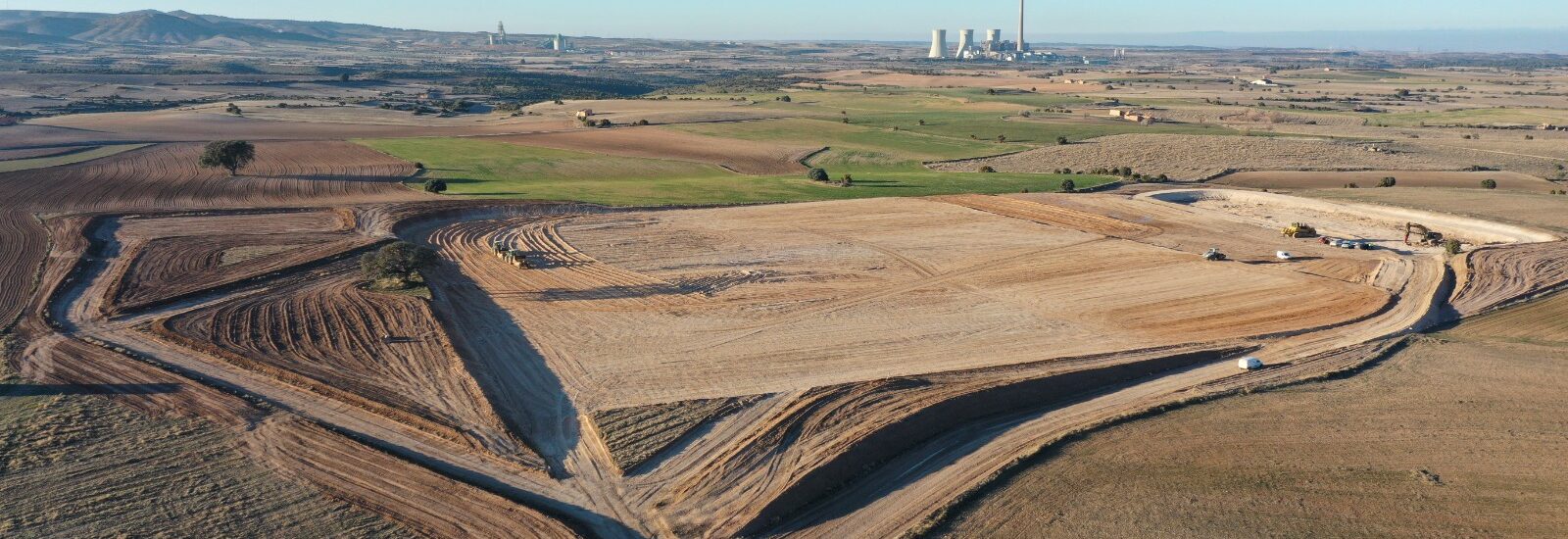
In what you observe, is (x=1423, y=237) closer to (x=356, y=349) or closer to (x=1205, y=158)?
(x=1205, y=158)

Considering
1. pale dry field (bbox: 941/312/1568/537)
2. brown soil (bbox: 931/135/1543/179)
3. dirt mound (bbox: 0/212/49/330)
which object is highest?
brown soil (bbox: 931/135/1543/179)

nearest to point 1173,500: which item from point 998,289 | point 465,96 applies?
point 998,289

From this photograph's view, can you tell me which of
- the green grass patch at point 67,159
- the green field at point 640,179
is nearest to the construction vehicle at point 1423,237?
the green field at point 640,179

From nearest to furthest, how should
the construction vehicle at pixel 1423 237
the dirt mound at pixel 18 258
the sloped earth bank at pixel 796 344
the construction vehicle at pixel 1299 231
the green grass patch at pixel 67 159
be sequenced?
the sloped earth bank at pixel 796 344, the dirt mound at pixel 18 258, the construction vehicle at pixel 1423 237, the construction vehicle at pixel 1299 231, the green grass patch at pixel 67 159

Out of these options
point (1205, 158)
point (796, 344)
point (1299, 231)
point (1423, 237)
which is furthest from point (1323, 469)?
point (1205, 158)

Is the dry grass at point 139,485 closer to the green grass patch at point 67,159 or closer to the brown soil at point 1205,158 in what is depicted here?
the green grass patch at point 67,159

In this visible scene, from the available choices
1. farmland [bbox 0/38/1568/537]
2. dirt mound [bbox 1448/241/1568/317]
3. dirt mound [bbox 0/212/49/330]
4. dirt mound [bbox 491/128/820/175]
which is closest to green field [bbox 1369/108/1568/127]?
farmland [bbox 0/38/1568/537]

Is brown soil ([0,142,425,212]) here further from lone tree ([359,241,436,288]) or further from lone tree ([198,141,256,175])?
lone tree ([359,241,436,288])
